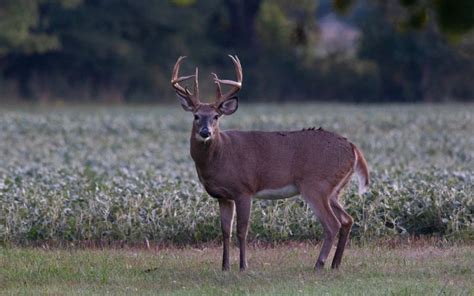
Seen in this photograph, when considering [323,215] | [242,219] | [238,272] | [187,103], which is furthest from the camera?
[187,103]

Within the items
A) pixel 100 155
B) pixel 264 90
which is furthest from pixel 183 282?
pixel 264 90

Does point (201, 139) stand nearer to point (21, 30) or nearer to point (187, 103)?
point (187, 103)

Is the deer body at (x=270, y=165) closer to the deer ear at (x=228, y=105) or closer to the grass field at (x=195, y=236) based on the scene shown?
the deer ear at (x=228, y=105)

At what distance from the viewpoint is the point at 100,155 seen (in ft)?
73.6

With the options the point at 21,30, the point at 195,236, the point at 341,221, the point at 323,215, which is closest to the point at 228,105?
the point at 323,215

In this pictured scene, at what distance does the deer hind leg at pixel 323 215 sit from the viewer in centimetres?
991

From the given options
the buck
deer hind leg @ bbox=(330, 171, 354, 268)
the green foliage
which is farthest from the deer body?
the green foliage

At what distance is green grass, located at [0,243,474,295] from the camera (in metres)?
8.88

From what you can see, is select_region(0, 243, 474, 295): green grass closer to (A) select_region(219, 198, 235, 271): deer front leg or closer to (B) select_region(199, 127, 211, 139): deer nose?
(A) select_region(219, 198, 235, 271): deer front leg

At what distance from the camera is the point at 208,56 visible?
55219 mm

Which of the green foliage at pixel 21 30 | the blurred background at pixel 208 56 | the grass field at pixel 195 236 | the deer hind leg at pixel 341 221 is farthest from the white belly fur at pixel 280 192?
the blurred background at pixel 208 56

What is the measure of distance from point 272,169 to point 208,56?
45418 millimetres

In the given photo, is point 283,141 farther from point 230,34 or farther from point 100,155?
point 230,34

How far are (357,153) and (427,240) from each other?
178 centimetres
